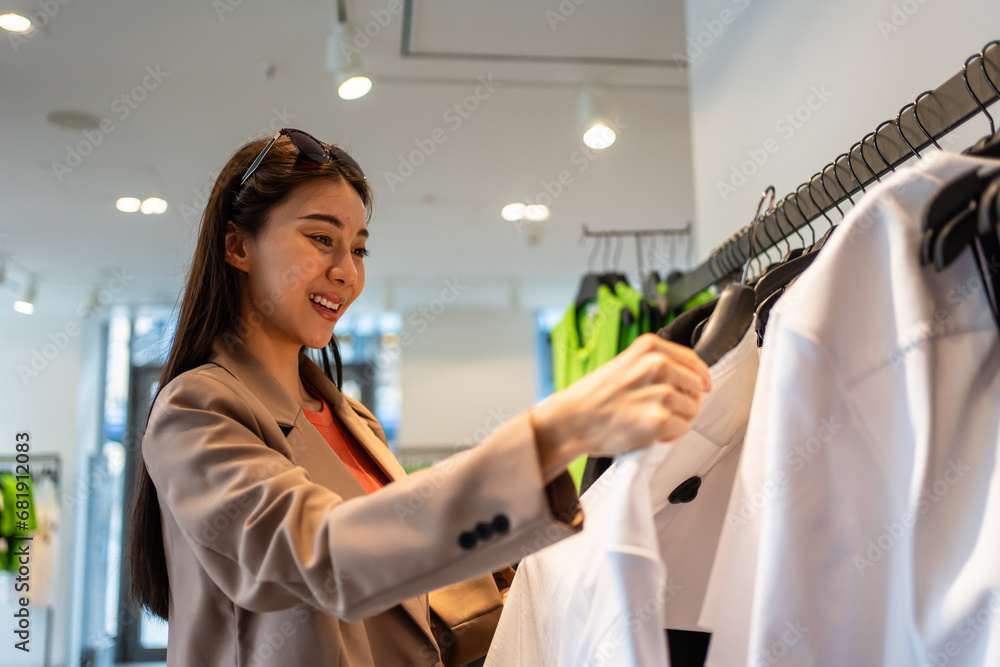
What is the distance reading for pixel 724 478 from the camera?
83 centimetres

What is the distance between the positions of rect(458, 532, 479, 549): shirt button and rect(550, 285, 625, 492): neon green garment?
1.71 metres

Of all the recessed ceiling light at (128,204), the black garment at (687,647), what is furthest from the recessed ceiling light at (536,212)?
the black garment at (687,647)

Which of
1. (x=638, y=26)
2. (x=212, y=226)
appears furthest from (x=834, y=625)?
(x=638, y=26)

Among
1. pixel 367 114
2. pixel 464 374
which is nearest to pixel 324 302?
pixel 367 114

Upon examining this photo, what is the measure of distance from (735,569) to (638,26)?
2.28 metres

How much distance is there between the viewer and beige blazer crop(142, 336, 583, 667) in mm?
611

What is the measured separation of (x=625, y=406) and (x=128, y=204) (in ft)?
13.2

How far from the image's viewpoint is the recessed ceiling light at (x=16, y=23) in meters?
Answer: 2.34

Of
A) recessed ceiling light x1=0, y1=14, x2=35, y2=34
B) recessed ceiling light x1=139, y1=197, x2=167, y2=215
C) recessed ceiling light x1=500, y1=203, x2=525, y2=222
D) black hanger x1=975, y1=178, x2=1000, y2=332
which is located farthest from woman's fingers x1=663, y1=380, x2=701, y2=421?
recessed ceiling light x1=139, y1=197, x2=167, y2=215

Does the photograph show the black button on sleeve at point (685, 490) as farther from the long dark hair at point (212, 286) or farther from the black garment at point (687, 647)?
the long dark hair at point (212, 286)

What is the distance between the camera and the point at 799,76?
65.3 inches

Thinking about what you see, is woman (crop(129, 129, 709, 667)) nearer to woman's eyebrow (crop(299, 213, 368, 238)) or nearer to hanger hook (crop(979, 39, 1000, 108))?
woman's eyebrow (crop(299, 213, 368, 238))

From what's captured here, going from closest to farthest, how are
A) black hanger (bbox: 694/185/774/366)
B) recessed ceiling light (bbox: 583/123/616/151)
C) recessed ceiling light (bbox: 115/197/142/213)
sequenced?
black hanger (bbox: 694/185/774/366), recessed ceiling light (bbox: 583/123/616/151), recessed ceiling light (bbox: 115/197/142/213)

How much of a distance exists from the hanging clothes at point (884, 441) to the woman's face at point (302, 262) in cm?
68
